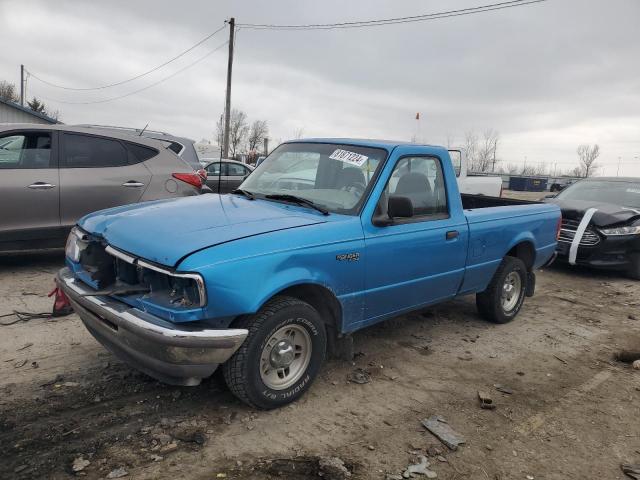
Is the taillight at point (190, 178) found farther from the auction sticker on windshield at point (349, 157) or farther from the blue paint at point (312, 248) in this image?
the auction sticker on windshield at point (349, 157)

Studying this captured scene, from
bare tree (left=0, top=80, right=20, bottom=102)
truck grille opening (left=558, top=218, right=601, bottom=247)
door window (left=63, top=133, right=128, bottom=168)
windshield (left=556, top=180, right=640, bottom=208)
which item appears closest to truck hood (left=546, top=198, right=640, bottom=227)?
truck grille opening (left=558, top=218, right=601, bottom=247)

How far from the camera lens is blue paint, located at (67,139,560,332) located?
2.90 metres

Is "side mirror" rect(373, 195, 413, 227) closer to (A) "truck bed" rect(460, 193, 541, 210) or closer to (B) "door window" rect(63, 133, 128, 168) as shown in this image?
(A) "truck bed" rect(460, 193, 541, 210)

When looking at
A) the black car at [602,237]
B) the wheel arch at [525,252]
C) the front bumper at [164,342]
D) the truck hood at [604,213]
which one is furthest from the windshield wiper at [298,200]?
the truck hood at [604,213]

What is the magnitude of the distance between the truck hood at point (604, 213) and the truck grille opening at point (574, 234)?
113mm

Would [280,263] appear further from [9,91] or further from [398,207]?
[9,91]

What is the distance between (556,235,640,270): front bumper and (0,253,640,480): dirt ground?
129 inches

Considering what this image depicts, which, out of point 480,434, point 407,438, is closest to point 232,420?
point 407,438

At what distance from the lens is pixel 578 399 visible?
386cm

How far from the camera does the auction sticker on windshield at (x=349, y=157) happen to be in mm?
4062

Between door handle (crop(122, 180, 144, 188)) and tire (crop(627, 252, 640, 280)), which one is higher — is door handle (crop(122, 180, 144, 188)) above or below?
above

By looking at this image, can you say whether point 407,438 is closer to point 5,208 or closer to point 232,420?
point 232,420

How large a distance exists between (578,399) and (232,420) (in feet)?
8.70

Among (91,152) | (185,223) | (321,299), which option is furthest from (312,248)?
(91,152)
